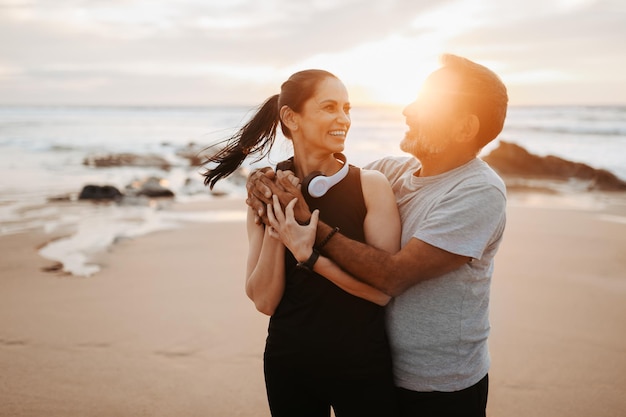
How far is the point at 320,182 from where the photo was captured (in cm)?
233

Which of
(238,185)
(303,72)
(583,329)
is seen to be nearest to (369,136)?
(238,185)

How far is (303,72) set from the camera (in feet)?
8.40

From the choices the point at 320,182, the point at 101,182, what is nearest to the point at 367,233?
the point at 320,182

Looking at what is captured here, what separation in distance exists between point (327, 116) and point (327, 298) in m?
0.85

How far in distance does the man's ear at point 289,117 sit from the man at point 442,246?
33 cm

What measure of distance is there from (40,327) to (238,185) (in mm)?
7704

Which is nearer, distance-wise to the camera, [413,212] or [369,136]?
[413,212]

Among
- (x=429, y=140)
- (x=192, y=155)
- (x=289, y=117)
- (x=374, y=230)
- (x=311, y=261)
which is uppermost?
(x=289, y=117)

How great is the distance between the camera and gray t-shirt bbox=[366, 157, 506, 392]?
85.7 inches

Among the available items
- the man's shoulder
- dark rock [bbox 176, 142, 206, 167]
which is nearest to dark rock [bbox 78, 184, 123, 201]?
dark rock [bbox 176, 142, 206, 167]

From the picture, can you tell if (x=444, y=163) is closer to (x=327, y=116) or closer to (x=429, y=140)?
(x=429, y=140)

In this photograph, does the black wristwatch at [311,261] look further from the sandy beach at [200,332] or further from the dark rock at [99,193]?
the dark rock at [99,193]

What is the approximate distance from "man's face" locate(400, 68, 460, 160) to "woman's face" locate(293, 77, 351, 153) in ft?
1.08

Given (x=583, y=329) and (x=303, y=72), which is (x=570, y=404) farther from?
(x=303, y=72)
